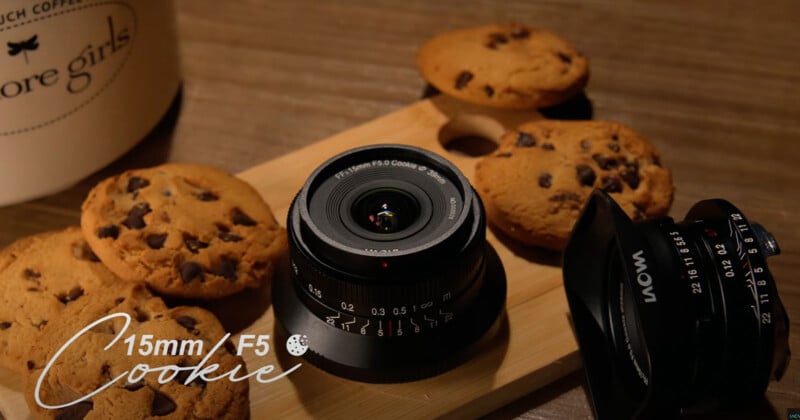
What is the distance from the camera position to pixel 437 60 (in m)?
0.85

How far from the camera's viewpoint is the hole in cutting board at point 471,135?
0.85m

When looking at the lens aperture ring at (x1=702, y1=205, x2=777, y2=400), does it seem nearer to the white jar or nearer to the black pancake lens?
the black pancake lens

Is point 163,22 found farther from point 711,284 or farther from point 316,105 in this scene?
point 711,284

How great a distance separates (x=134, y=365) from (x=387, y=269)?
0.17 metres

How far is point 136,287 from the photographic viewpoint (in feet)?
2.10

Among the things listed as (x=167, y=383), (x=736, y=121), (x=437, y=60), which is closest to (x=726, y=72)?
(x=736, y=121)

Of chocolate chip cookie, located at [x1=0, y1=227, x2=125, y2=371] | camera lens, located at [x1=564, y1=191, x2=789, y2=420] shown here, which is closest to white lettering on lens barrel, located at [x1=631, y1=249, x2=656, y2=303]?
camera lens, located at [x1=564, y1=191, x2=789, y2=420]

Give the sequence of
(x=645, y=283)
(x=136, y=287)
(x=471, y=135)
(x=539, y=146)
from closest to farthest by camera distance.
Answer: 1. (x=645, y=283)
2. (x=136, y=287)
3. (x=539, y=146)
4. (x=471, y=135)

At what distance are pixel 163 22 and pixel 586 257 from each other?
41cm

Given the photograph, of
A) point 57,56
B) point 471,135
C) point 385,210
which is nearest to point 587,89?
point 471,135

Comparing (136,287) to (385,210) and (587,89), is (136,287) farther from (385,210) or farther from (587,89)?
(587,89)

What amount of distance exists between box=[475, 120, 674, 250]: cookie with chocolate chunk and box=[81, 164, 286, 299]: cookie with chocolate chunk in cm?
18

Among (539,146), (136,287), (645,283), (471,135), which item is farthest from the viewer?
(471,135)

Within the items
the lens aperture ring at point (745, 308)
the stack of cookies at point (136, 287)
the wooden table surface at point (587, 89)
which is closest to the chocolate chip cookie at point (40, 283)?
the stack of cookies at point (136, 287)
